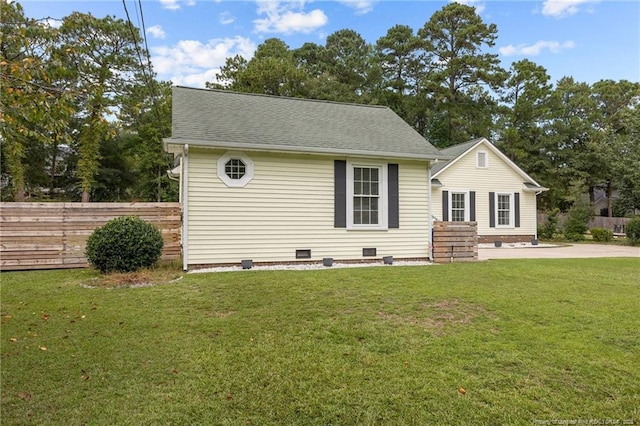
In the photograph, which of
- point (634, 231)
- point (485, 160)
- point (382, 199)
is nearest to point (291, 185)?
point (382, 199)

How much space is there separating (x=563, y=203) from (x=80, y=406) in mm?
34440

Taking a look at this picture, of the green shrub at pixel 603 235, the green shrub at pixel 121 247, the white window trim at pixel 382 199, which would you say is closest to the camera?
the green shrub at pixel 121 247

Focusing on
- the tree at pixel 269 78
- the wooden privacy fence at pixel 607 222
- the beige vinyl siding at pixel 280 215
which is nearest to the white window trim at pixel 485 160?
the wooden privacy fence at pixel 607 222

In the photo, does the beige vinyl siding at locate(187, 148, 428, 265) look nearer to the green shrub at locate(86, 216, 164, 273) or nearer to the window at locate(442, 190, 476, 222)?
the green shrub at locate(86, 216, 164, 273)

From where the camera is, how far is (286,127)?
379 inches

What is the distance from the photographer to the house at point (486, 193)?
635 inches

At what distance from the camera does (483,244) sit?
1636cm

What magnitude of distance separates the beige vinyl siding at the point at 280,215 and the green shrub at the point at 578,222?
14273 mm

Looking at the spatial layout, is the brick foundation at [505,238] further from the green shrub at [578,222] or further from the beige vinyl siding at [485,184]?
the green shrub at [578,222]

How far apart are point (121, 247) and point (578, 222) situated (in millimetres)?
21322

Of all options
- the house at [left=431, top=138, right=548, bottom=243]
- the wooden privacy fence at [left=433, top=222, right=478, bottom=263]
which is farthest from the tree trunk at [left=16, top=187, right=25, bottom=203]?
the wooden privacy fence at [left=433, top=222, right=478, bottom=263]

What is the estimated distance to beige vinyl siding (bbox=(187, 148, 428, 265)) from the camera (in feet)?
27.2

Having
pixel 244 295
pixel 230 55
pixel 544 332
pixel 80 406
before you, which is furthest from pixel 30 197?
pixel 544 332

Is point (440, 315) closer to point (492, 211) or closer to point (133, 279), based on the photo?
point (133, 279)
